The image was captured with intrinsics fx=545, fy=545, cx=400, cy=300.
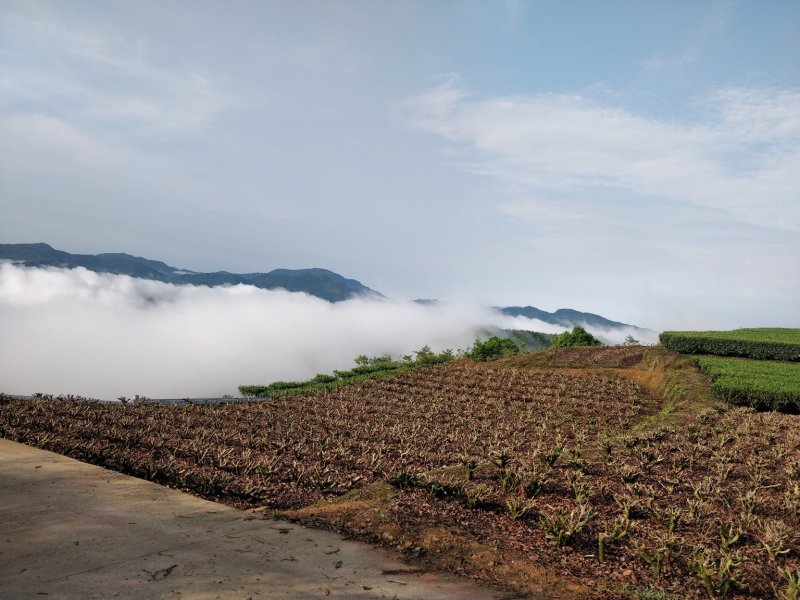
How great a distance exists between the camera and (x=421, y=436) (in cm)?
1468

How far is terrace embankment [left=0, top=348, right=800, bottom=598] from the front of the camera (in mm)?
6273

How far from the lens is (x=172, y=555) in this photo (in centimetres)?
562

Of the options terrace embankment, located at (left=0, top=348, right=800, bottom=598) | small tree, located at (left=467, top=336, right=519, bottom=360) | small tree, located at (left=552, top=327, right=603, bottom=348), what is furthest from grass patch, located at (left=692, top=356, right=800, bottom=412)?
small tree, located at (left=552, top=327, right=603, bottom=348)

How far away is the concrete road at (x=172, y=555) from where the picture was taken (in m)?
4.97

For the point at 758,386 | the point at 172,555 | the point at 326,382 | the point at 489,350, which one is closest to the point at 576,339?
the point at 489,350

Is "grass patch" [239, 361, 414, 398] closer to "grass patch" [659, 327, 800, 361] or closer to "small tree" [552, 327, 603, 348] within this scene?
"small tree" [552, 327, 603, 348]

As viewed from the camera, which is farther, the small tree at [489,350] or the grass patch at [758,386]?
the small tree at [489,350]

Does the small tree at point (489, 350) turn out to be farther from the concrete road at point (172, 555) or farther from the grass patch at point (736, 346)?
the concrete road at point (172, 555)

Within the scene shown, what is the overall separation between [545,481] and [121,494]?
6.24 m

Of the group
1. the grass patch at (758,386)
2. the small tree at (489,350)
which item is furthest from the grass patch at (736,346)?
the small tree at (489,350)

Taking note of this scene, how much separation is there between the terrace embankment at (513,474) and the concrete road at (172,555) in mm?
573

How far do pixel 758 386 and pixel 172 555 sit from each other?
66.5ft

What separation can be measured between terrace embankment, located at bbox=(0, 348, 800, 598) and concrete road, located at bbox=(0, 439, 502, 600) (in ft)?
1.88

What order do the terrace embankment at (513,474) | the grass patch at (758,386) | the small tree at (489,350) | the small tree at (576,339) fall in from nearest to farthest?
1. the terrace embankment at (513,474)
2. the grass patch at (758,386)
3. the small tree at (489,350)
4. the small tree at (576,339)
